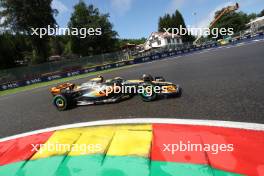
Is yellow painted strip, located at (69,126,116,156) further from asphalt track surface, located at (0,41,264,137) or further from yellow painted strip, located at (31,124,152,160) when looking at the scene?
asphalt track surface, located at (0,41,264,137)

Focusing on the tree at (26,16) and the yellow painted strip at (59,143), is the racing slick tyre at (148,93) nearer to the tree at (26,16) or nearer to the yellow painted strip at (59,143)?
the yellow painted strip at (59,143)

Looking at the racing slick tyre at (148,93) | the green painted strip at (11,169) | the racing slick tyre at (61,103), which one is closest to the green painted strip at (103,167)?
the green painted strip at (11,169)

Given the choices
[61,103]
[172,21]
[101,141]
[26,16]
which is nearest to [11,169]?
[101,141]

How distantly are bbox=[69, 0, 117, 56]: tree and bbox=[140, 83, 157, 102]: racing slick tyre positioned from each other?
155 ft

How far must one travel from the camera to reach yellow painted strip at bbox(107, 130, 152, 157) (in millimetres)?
3689

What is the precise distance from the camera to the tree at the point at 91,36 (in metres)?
53.0

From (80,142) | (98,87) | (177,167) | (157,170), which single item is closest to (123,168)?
(157,170)

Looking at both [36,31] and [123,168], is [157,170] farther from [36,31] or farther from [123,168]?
[36,31]

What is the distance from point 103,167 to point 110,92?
3.87 metres

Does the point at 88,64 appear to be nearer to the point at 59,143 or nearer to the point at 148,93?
the point at 148,93

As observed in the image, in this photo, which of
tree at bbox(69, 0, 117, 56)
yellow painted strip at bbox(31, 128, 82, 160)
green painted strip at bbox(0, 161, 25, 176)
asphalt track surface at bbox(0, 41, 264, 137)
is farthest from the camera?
tree at bbox(69, 0, 117, 56)

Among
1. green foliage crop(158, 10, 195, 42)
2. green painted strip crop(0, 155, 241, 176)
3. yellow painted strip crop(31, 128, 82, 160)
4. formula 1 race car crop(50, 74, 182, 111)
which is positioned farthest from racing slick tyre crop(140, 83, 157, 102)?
green foliage crop(158, 10, 195, 42)

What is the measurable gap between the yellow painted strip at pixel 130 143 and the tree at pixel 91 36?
1951 inches

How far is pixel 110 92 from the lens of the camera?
714cm
